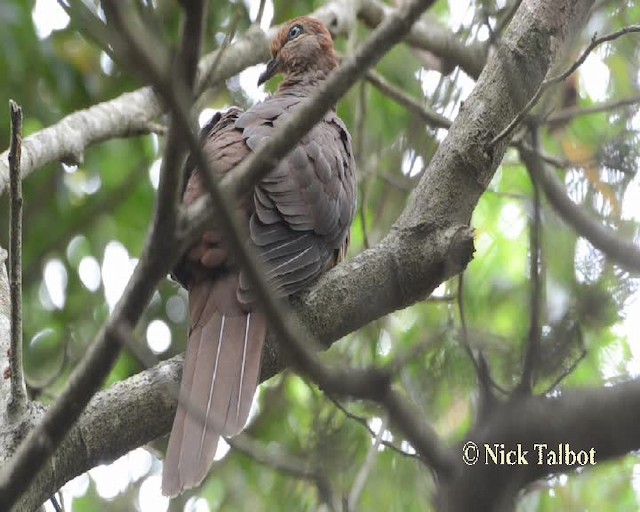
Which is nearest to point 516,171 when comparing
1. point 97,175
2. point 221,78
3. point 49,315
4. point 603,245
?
point 221,78

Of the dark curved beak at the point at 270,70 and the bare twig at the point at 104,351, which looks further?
the dark curved beak at the point at 270,70

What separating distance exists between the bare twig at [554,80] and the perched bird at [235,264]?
2.21 ft

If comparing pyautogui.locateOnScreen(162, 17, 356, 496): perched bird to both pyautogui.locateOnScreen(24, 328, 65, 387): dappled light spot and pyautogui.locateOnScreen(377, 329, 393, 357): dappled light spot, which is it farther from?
pyautogui.locateOnScreen(24, 328, 65, 387): dappled light spot

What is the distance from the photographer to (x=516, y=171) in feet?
17.0

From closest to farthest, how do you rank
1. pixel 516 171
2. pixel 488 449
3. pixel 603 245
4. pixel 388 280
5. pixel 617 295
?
pixel 488 449 → pixel 617 295 → pixel 603 245 → pixel 388 280 → pixel 516 171

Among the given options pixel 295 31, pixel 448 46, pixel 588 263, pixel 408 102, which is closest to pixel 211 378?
pixel 588 263

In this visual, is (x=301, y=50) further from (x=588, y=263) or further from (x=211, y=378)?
(x=588, y=263)

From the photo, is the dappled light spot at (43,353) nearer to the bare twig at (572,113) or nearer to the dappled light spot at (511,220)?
the dappled light spot at (511,220)

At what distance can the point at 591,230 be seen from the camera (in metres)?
1.91

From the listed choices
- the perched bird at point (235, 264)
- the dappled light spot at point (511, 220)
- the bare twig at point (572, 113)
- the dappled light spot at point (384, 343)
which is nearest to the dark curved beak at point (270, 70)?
the perched bird at point (235, 264)

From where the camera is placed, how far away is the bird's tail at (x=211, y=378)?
2584 mm

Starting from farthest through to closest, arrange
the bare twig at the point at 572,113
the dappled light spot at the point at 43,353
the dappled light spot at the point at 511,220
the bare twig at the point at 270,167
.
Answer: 1. the dappled light spot at the point at 43,353
2. the dappled light spot at the point at 511,220
3. the bare twig at the point at 572,113
4. the bare twig at the point at 270,167

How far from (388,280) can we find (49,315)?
210cm

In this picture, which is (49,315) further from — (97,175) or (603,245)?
(603,245)
